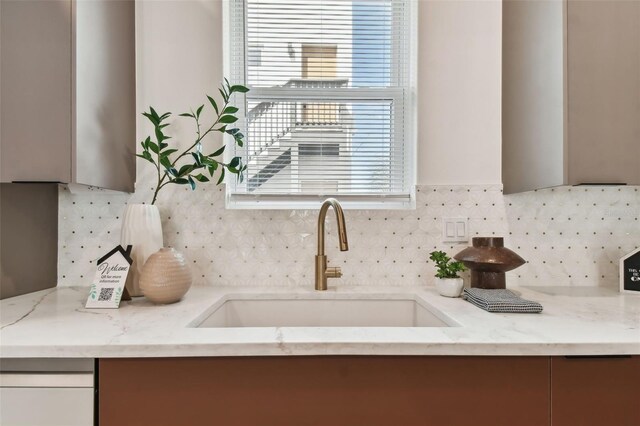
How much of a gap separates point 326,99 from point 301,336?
3.55 ft

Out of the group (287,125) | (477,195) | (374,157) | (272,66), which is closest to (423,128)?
(374,157)

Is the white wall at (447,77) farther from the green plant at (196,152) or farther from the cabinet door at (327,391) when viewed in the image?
the cabinet door at (327,391)

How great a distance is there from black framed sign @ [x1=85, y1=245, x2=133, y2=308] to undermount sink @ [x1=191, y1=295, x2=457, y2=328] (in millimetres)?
362

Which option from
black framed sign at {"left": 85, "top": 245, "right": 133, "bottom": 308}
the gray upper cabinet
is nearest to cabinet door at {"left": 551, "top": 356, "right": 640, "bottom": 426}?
black framed sign at {"left": 85, "top": 245, "right": 133, "bottom": 308}

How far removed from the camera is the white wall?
1.52 meters

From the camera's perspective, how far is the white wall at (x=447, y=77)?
152 cm

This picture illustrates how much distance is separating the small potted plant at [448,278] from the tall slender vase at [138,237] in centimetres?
102

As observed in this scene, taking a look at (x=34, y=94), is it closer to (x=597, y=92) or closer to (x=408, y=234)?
(x=408, y=234)

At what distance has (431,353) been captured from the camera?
2.76 ft

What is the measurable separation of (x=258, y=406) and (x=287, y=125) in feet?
3.68

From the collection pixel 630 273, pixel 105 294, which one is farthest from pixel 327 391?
pixel 630 273

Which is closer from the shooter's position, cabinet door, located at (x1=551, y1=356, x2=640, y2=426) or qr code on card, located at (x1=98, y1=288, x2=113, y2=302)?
cabinet door, located at (x1=551, y1=356, x2=640, y2=426)

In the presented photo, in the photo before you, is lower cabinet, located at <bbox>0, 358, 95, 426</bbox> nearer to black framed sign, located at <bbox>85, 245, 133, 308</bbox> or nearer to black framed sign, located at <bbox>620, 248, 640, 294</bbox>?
black framed sign, located at <bbox>85, 245, 133, 308</bbox>

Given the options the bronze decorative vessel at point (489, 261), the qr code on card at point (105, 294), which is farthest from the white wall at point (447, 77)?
the qr code on card at point (105, 294)
